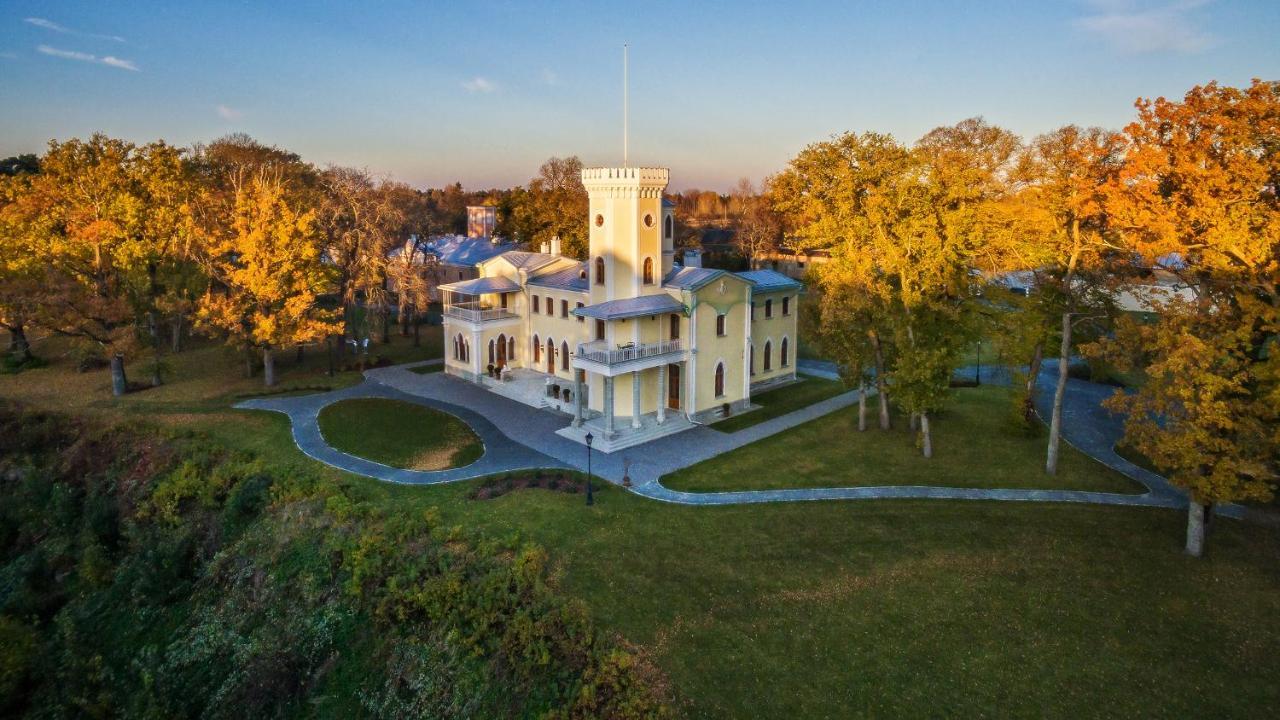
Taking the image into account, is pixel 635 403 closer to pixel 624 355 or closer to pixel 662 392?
pixel 662 392

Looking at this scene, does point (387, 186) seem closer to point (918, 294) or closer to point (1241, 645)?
point (918, 294)

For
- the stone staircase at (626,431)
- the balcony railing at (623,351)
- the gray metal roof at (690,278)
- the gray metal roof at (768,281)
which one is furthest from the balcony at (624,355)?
the gray metal roof at (768,281)

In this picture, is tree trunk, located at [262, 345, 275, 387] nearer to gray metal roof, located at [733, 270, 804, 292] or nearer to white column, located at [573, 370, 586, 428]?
white column, located at [573, 370, 586, 428]

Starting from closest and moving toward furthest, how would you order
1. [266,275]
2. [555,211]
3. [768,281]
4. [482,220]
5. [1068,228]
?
[1068,228] < [266,275] < [768,281] < [555,211] < [482,220]

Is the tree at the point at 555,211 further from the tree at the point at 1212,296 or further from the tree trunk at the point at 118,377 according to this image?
the tree at the point at 1212,296

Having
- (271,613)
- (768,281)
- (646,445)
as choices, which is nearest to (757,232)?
(768,281)

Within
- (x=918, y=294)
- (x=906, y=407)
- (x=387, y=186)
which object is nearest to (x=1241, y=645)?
(x=906, y=407)

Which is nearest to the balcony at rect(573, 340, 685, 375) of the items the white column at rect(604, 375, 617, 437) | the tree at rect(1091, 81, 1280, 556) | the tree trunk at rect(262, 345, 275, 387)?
the white column at rect(604, 375, 617, 437)
